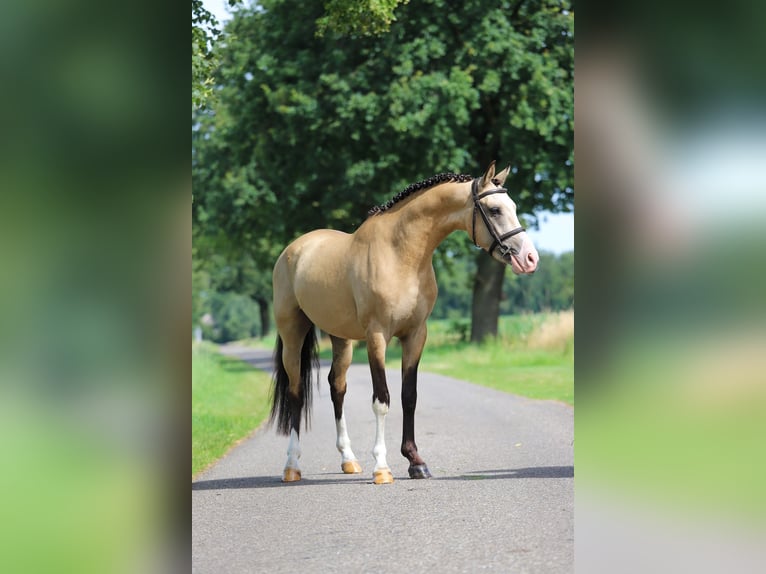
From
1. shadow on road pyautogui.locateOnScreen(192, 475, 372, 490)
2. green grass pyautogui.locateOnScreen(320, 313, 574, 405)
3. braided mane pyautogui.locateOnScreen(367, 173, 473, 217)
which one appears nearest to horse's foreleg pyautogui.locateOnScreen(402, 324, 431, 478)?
shadow on road pyautogui.locateOnScreen(192, 475, 372, 490)

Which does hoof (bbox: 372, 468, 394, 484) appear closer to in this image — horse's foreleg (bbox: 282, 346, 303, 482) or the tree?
horse's foreleg (bbox: 282, 346, 303, 482)

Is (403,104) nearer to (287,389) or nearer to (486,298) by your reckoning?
(486,298)

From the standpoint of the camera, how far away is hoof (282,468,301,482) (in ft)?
28.1

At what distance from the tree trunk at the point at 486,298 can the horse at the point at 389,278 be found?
1933cm

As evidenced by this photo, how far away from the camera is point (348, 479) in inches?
336

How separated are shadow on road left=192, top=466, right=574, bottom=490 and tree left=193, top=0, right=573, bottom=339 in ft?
54.3

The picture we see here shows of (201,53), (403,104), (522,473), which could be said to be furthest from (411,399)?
(403,104)

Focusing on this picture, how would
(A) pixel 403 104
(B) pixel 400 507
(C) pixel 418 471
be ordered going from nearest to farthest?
(B) pixel 400 507 < (C) pixel 418 471 < (A) pixel 403 104

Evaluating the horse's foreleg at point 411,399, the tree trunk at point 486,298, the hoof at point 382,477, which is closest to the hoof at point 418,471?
the horse's foreleg at point 411,399

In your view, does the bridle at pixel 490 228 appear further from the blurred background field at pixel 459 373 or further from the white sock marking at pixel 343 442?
the blurred background field at pixel 459 373

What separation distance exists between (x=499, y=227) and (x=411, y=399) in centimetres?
160

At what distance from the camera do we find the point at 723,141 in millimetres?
3291

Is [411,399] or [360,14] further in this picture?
[360,14]

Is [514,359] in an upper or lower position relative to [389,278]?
lower
